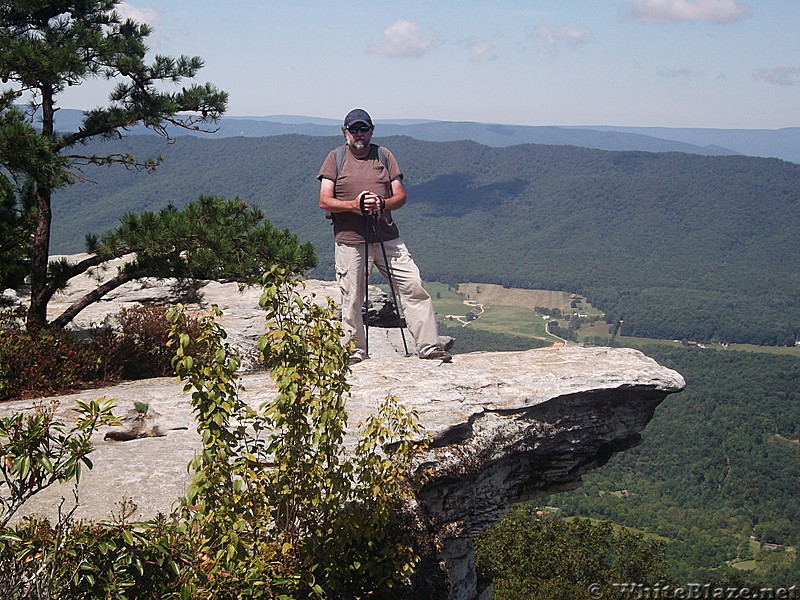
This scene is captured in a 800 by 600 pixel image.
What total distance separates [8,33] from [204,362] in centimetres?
669

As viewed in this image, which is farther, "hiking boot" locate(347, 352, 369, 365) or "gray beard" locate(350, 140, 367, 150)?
"hiking boot" locate(347, 352, 369, 365)

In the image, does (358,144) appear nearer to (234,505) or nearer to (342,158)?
(342,158)

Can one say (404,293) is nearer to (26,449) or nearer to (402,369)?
(402,369)

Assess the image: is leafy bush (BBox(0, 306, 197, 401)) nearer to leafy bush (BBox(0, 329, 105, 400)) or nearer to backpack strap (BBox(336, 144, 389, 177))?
leafy bush (BBox(0, 329, 105, 400))

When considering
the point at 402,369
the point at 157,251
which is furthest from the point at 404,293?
the point at 157,251

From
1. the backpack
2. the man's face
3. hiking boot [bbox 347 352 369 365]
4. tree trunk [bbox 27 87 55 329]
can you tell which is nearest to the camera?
the man's face

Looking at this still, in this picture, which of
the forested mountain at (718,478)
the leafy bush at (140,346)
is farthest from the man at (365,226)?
the forested mountain at (718,478)

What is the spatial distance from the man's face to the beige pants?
4.02ft

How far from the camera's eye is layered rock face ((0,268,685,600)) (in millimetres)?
7230

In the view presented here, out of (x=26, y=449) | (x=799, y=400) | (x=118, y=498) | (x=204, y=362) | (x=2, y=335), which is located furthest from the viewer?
(x=799, y=400)

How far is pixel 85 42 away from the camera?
359 inches

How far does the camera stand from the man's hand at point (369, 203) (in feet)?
28.8

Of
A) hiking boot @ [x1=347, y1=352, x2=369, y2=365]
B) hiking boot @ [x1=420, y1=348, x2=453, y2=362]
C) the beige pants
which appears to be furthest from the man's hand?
hiking boot @ [x1=420, y1=348, x2=453, y2=362]

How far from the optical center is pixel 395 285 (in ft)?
31.8
